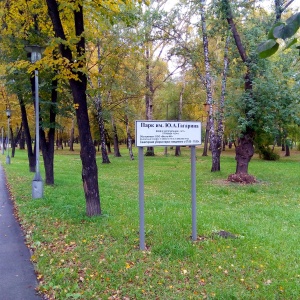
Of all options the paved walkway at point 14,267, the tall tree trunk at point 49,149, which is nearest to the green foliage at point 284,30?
the paved walkway at point 14,267

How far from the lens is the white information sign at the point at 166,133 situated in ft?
15.8

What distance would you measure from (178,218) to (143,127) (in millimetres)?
2737

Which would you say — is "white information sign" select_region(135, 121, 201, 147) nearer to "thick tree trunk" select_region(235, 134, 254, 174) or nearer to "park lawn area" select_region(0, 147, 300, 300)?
"park lawn area" select_region(0, 147, 300, 300)

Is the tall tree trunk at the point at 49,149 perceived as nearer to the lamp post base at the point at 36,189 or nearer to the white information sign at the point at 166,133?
the lamp post base at the point at 36,189

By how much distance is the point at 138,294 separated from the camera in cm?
367

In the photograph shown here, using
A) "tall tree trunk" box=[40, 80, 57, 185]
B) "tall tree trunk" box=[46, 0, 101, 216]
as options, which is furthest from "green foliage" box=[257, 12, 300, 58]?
"tall tree trunk" box=[40, 80, 57, 185]

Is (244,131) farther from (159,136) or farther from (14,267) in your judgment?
(14,267)

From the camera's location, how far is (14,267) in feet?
15.1

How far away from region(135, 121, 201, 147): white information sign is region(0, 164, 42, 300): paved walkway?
2.39m

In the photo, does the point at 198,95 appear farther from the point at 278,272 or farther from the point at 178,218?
the point at 278,272

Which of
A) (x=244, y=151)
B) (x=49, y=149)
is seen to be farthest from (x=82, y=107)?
(x=244, y=151)

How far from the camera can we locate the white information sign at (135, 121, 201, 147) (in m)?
4.82

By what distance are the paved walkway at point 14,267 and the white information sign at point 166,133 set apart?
239 centimetres

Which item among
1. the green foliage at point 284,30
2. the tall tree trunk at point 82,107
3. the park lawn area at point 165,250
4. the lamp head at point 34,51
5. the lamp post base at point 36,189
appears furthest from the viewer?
the lamp post base at point 36,189
